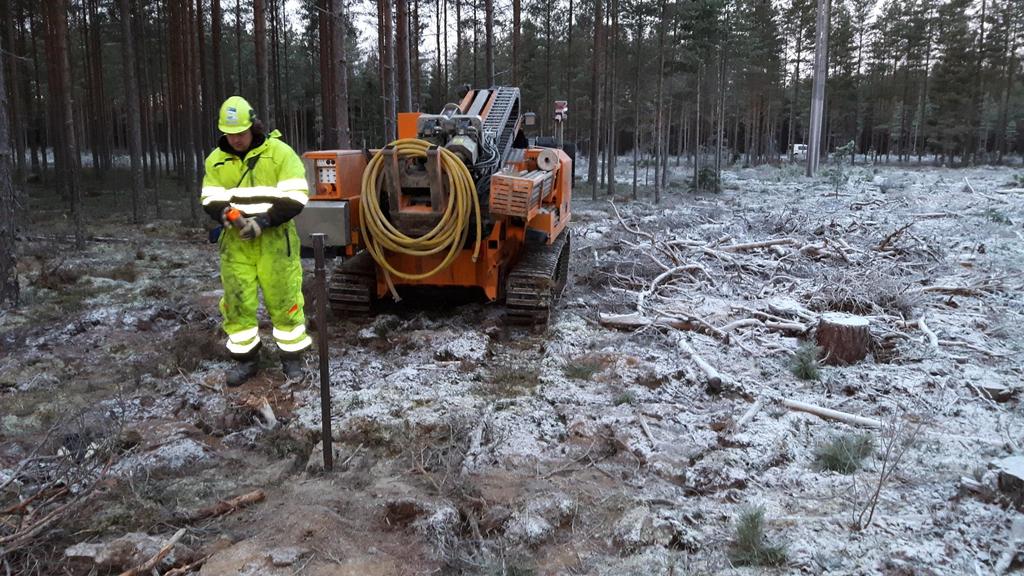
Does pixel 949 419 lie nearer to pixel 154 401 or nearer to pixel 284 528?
pixel 284 528

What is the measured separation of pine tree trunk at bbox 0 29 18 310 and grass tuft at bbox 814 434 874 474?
8.35 metres

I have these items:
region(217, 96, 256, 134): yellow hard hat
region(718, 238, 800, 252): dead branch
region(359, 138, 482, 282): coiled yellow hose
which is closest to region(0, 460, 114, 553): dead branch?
region(217, 96, 256, 134): yellow hard hat

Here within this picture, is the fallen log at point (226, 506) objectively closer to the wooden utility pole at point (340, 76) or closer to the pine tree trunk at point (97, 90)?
the wooden utility pole at point (340, 76)

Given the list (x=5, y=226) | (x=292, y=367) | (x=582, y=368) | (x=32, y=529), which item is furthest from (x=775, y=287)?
(x=5, y=226)

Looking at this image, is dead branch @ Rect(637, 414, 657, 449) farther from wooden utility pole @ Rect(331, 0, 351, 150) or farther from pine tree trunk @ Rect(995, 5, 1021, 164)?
pine tree trunk @ Rect(995, 5, 1021, 164)

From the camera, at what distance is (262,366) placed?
18.9 ft

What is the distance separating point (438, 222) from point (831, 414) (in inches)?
148

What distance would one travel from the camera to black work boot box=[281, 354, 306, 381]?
5.43 metres

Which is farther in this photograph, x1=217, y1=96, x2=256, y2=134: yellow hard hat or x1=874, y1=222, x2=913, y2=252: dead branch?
x1=874, y1=222, x2=913, y2=252: dead branch

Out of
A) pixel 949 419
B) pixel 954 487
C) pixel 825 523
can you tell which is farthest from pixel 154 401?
pixel 949 419

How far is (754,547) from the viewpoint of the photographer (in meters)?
3.04

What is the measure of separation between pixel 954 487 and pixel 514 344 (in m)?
3.95

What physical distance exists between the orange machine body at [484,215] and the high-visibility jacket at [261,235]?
1.29 meters

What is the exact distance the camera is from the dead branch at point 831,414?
178 inches
